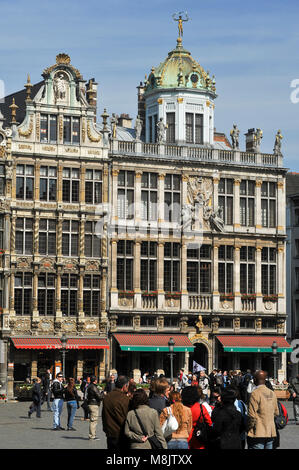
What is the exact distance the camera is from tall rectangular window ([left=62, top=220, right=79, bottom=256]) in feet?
180

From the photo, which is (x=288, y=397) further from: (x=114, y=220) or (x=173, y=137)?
(x=173, y=137)

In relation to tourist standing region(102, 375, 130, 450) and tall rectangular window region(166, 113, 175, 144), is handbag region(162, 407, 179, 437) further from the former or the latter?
tall rectangular window region(166, 113, 175, 144)

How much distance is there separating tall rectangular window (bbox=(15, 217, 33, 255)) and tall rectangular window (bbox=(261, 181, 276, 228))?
551 inches

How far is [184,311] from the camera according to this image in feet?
188

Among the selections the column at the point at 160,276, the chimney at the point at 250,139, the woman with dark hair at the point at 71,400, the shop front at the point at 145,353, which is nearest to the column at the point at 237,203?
the chimney at the point at 250,139

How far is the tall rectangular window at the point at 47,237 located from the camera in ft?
178

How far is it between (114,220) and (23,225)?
16.4ft

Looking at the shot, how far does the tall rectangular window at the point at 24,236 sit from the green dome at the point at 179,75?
12.0 metres

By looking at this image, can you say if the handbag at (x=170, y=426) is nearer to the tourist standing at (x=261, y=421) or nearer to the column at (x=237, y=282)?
the tourist standing at (x=261, y=421)

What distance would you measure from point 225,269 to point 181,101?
9814 millimetres

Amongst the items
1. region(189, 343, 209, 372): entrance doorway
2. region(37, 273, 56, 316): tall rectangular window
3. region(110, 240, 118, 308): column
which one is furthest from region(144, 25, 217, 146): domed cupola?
region(189, 343, 209, 372): entrance doorway

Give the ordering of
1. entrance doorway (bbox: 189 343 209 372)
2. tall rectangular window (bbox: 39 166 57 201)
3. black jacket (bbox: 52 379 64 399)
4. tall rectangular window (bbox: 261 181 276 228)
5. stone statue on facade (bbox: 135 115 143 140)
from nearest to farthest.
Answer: black jacket (bbox: 52 379 64 399) < tall rectangular window (bbox: 39 166 57 201) < stone statue on facade (bbox: 135 115 143 140) < entrance doorway (bbox: 189 343 209 372) < tall rectangular window (bbox: 261 181 276 228)

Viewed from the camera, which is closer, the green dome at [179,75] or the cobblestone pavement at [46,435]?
the cobblestone pavement at [46,435]
